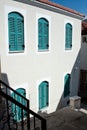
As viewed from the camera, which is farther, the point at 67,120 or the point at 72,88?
the point at 72,88

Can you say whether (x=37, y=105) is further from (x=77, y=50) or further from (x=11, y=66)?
(x=77, y=50)

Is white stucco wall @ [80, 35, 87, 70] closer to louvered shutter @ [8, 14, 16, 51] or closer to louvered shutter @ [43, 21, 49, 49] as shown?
louvered shutter @ [43, 21, 49, 49]

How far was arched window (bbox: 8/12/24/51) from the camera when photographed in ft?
25.3

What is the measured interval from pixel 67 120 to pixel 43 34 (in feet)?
15.7

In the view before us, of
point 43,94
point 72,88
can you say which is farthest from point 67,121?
point 72,88

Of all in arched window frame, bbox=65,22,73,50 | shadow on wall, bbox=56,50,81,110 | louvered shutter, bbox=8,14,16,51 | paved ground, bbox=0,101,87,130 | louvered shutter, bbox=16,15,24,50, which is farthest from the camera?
shadow on wall, bbox=56,50,81,110

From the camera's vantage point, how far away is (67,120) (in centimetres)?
815

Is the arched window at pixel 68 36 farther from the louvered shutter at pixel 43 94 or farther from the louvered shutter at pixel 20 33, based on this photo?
the louvered shutter at pixel 20 33

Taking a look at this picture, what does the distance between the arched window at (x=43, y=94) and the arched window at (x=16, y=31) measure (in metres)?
2.82

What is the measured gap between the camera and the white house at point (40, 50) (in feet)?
25.4

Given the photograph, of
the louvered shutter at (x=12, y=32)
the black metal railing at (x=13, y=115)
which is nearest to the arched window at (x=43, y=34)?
the louvered shutter at (x=12, y=32)

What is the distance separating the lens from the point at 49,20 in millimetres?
9617

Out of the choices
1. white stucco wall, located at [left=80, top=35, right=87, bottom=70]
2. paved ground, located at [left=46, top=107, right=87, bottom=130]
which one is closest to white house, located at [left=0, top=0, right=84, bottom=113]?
paved ground, located at [left=46, top=107, right=87, bottom=130]

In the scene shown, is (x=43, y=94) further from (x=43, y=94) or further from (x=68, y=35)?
(x=68, y=35)
